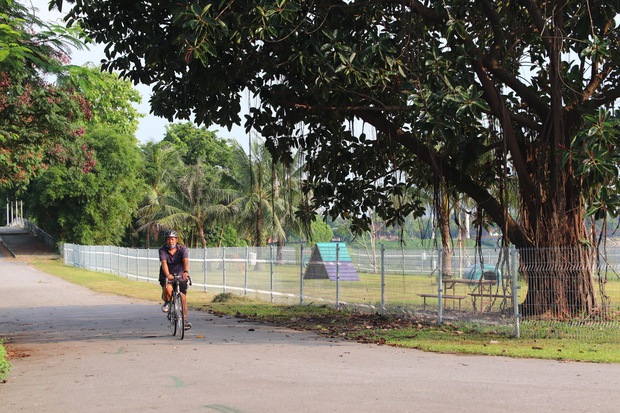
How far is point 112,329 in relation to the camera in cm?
1480

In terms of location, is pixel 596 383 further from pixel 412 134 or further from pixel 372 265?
pixel 372 265

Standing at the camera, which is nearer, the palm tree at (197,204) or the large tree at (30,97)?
the large tree at (30,97)

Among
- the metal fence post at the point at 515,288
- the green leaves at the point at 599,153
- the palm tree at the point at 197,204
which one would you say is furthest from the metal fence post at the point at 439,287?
the palm tree at the point at 197,204

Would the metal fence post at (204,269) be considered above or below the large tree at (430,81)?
below

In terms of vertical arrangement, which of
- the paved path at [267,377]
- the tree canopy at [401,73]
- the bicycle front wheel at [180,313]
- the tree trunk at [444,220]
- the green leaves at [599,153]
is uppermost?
the tree canopy at [401,73]

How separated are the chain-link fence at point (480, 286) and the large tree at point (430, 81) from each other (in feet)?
0.21

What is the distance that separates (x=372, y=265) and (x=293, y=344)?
19.4 feet

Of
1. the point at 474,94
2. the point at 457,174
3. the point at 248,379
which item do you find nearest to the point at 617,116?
the point at 474,94

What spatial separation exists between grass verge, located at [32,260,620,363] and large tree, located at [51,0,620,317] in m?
1.26

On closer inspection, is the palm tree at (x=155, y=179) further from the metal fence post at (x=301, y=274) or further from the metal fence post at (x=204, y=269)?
the metal fence post at (x=301, y=274)

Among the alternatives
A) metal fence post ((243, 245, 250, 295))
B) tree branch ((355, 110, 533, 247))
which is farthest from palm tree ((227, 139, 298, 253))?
tree branch ((355, 110, 533, 247))

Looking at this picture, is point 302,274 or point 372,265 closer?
point 372,265

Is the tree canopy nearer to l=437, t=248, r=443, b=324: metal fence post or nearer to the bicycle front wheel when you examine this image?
l=437, t=248, r=443, b=324: metal fence post

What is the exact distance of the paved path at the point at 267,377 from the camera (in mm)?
7320
